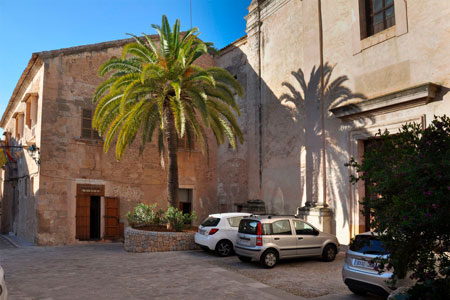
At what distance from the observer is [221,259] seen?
508 inches

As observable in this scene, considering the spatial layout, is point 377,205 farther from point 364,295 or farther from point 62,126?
point 62,126

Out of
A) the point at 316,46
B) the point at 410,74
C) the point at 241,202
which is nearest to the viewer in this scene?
the point at 410,74

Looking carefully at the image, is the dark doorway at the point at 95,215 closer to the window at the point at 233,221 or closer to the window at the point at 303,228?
the window at the point at 233,221

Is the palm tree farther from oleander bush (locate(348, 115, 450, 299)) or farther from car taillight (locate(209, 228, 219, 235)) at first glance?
oleander bush (locate(348, 115, 450, 299))

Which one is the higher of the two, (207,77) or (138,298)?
(207,77)

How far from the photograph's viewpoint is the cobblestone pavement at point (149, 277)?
8414mm

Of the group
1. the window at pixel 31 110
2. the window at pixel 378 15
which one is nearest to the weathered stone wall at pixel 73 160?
the window at pixel 31 110

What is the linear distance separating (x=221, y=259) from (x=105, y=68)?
30.0 ft

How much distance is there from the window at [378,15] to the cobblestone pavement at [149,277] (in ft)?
26.5

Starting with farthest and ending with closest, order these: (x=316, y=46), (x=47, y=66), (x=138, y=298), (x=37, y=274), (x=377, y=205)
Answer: (x=47, y=66) < (x=316, y=46) < (x=37, y=274) < (x=138, y=298) < (x=377, y=205)

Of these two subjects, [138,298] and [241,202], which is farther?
[241,202]

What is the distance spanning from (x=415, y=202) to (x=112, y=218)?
16516mm

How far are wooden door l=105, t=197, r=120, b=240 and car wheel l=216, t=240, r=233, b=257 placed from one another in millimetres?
7844

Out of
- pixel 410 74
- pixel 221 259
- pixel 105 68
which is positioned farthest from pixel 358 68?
pixel 105 68
